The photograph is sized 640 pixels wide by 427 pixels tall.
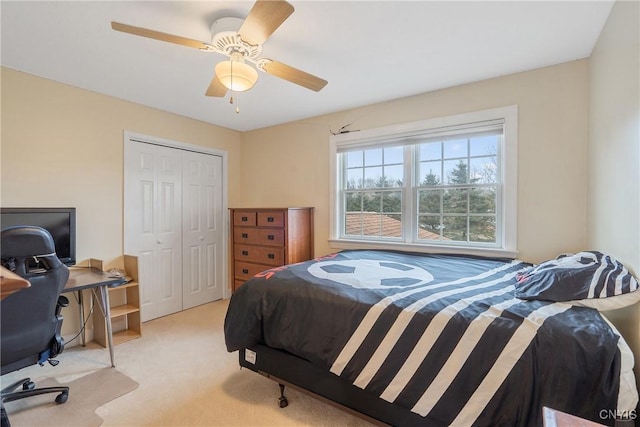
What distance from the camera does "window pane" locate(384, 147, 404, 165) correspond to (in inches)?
123

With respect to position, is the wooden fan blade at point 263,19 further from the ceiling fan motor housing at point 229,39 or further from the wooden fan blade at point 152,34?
the wooden fan blade at point 152,34

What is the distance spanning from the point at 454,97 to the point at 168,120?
302cm

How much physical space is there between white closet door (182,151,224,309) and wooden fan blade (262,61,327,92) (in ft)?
7.17

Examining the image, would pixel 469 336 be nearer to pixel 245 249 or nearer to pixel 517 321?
pixel 517 321

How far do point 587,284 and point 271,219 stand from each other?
8.50 feet

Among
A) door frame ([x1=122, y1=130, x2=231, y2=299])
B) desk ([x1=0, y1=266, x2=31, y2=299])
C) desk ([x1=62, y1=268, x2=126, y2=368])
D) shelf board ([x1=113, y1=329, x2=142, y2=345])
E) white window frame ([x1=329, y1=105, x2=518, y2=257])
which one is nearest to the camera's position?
desk ([x1=0, y1=266, x2=31, y2=299])

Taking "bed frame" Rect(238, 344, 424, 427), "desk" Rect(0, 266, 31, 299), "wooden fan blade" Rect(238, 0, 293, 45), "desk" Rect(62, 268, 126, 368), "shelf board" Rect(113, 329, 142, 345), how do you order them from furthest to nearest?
1. "shelf board" Rect(113, 329, 142, 345)
2. "desk" Rect(62, 268, 126, 368)
3. "bed frame" Rect(238, 344, 424, 427)
4. "wooden fan blade" Rect(238, 0, 293, 45)
5. "desk" Rect(0, 266, 31, 299)

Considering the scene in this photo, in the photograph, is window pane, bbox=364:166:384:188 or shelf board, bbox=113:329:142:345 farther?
window pane, bbox=364:166:384:188

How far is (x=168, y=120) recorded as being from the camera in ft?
11.2

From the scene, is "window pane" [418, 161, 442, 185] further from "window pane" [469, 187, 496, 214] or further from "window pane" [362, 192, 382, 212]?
"window pane" [362, 192, 382, 212]

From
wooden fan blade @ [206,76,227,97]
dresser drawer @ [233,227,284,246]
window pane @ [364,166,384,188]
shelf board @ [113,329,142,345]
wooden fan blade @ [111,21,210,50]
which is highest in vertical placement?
wooden fan blade @ [111,21,210,50]

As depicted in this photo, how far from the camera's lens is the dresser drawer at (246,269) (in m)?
3.42

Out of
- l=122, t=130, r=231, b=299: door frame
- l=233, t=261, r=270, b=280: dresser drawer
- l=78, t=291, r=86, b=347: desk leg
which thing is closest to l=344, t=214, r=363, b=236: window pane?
l=233, t=261, r=270, b=280: dresser drawer

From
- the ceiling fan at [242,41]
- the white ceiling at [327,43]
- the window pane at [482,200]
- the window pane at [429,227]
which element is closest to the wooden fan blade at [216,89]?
the ceiling fan at [242,41]
